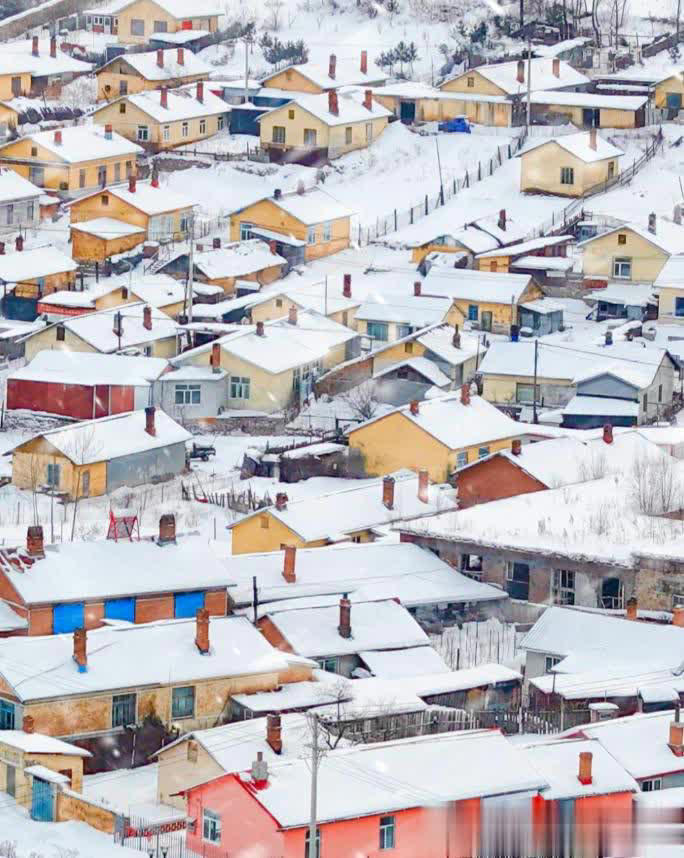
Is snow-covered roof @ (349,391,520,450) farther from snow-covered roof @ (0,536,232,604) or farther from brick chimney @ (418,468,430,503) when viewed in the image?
snow-covered roof @ (0,536,232,604)

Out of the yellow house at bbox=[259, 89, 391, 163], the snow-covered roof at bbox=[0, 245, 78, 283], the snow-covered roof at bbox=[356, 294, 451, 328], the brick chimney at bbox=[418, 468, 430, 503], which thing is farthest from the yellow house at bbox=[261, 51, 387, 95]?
the brick chimney at bbox=[418, 468, 430, 503]

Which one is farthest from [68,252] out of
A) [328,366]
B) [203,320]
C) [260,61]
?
[260,61]

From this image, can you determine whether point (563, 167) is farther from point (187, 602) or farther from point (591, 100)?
point (187, 602)

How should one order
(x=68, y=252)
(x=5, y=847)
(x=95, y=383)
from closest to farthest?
1. (x=5, y=847)
2. (x=95, y=383)
3. (x=68, y=252)

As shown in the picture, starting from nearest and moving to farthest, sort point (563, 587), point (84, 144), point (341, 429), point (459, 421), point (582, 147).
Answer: point (563, 587), point (459, 421), point (341, 429), point (582, 147), point (84, 144)

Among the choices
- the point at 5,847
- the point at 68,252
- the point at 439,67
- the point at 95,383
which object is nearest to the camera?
the point at 5,847

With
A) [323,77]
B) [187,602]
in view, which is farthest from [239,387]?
[323,77]

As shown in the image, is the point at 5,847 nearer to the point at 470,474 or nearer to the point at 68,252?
the point at 470,474
